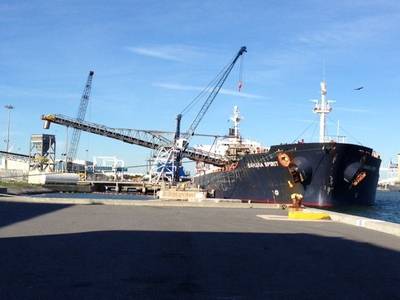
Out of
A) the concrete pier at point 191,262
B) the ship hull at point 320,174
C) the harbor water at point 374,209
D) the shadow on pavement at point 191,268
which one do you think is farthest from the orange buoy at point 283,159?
the shadow on pavement at point 191,268

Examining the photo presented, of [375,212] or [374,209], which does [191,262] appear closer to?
[375,212]

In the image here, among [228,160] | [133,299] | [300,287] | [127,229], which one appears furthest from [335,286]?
[228,160]

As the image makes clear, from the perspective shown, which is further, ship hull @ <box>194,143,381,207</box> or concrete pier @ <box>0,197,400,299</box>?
ship hull @ <box>194,143,381,207</box>

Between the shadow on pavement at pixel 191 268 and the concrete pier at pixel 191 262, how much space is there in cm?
1

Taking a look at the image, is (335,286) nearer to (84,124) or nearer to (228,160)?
(228,160)

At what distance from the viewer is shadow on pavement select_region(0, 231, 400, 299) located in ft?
26.5

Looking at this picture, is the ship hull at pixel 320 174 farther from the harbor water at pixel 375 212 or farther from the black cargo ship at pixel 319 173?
the harbor water at pixel 375 212

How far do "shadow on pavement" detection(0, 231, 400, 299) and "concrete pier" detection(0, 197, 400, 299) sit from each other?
0.05ft

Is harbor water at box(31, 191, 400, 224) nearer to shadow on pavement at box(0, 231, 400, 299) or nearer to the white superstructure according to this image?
the white superstructure

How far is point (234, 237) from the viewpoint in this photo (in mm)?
15305

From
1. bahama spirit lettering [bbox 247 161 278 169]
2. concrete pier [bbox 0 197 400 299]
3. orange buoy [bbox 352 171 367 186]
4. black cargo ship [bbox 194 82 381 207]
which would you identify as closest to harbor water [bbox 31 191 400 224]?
black cargo ship [bbox 194 82 381 207]

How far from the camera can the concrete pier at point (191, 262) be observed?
814cm

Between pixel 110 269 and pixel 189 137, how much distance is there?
8879 centimetres

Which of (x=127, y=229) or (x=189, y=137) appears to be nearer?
(x=127, y=229)
